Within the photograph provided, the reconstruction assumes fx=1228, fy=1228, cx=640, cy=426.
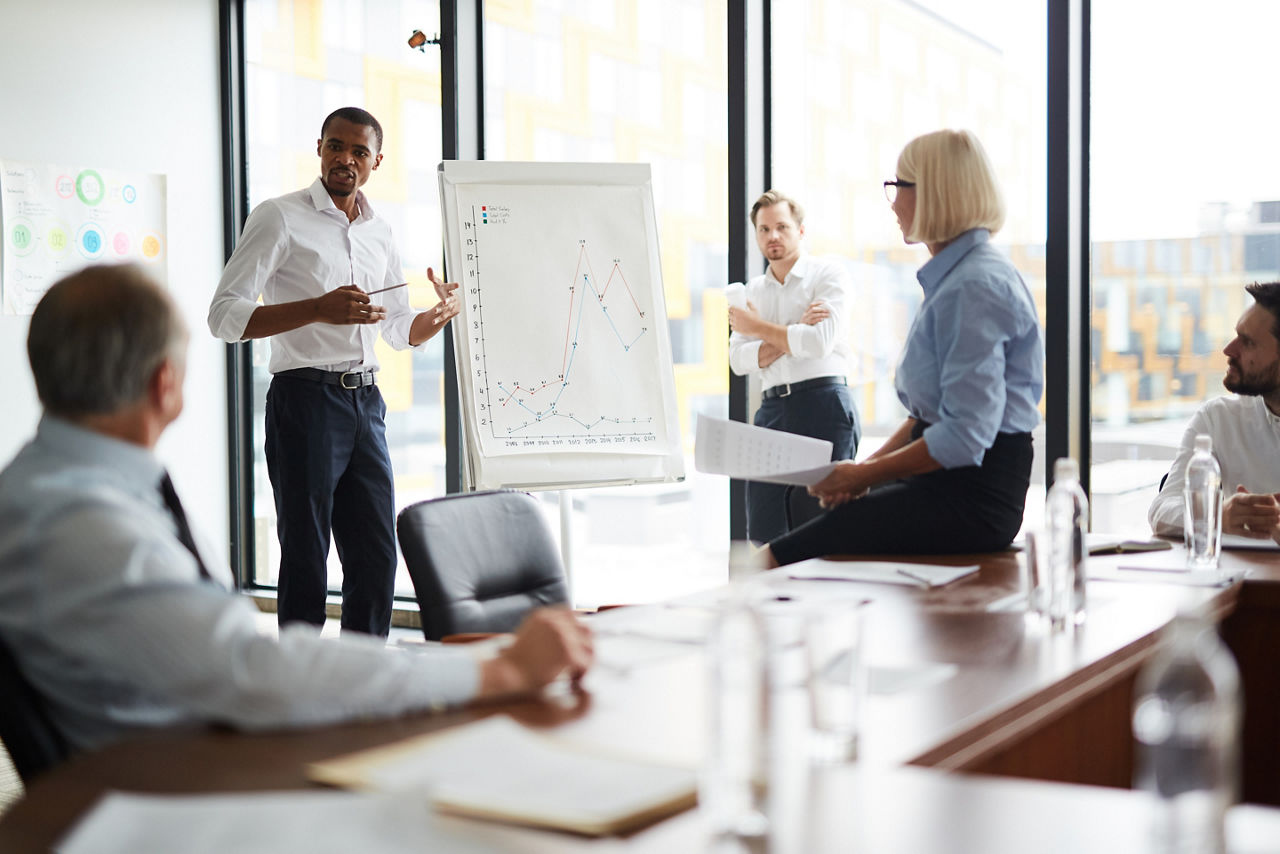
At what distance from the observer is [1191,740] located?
771 mm

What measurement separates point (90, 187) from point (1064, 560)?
4.41 meters

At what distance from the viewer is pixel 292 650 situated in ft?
3.75

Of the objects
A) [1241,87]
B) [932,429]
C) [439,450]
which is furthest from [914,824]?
[439,450]

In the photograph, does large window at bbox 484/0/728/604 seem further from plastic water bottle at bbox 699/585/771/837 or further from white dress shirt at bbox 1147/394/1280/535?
plastic water bottle at bbox 699/585/771/837

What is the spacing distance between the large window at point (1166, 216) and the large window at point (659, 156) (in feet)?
4.36

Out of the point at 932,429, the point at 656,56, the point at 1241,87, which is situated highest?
the point at 656,56

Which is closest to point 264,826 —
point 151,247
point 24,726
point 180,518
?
point 24,726

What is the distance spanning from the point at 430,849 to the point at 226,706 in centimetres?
37

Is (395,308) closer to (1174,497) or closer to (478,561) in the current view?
(478,561)

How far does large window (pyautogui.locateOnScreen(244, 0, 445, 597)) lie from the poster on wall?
24.1 inches

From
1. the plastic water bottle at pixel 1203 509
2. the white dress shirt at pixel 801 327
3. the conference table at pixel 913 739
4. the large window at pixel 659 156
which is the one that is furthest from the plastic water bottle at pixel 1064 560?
the large window at pixel 659 156

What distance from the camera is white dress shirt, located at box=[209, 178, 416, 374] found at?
353 centimetres

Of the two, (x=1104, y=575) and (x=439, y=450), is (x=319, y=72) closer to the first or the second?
(x=439, y=450)

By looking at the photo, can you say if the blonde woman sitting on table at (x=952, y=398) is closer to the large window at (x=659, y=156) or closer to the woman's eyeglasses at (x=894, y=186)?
the woman's eyeglasses at (x=894, y=186)
